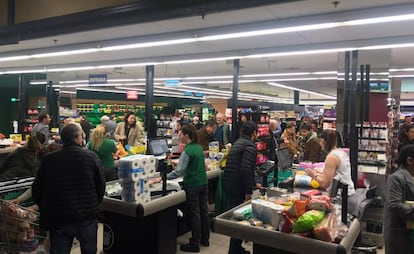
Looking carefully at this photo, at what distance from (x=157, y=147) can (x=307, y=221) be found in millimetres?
3619

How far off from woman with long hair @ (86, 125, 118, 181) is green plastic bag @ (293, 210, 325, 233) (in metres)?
3.59

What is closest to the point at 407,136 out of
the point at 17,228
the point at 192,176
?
the point at 192,176

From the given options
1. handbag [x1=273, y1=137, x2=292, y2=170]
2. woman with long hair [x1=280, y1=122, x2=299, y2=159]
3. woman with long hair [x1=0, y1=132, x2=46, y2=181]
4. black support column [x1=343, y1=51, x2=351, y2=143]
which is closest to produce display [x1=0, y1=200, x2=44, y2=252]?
woman with long hair [x1=0, y1=132, x2=46, y2=181]

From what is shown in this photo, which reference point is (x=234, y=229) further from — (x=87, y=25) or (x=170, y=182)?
(x=87, y=25)

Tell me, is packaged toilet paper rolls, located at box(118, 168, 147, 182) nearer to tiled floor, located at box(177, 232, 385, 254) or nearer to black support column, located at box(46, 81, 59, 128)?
tiled floor, located at box(177, 232, 385, 254)

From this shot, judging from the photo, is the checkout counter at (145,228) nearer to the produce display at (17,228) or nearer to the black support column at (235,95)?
the produce display at (17,228)

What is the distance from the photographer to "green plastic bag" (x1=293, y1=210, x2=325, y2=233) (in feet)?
8.75

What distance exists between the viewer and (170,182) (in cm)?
489

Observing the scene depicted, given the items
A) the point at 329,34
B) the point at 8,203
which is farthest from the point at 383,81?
the point at 8,203

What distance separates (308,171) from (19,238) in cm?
304

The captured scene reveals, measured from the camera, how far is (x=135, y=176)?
140 inches

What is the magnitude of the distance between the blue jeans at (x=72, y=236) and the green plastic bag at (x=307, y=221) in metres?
1.73

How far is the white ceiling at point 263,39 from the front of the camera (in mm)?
4430

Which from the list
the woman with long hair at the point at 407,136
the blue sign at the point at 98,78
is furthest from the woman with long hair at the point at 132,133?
the blue sign at the point at 98,78
